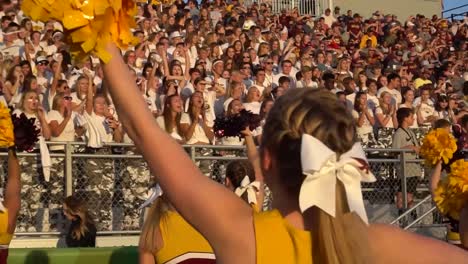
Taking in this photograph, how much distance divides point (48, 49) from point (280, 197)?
11202mm

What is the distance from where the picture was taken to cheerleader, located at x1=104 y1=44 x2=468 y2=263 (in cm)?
212

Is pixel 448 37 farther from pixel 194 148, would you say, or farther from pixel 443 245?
pixel 443 245

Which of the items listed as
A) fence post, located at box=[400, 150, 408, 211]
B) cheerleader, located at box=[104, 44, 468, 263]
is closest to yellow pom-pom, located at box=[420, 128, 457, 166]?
cheerleader, located at box=[104, 44, 468, 263]

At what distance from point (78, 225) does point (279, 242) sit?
21.3 ft

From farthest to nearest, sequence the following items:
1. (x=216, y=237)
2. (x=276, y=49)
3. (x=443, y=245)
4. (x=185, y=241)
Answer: (x=276, y=49) → (x=185, y=241) → (x=443, y=245) → (x=216, y=237)

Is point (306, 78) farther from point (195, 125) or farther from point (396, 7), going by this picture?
point (396, 7)

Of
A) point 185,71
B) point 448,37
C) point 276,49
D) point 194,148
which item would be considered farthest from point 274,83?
point 448,37

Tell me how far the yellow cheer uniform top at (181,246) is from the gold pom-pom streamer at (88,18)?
2.18 meters

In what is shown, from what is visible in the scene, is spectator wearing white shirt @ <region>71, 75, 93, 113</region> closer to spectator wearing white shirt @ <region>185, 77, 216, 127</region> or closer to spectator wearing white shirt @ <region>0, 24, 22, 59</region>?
spectator wearing white shirt @ <region>185, 77, 216, 127</region>

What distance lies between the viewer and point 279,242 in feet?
7.23

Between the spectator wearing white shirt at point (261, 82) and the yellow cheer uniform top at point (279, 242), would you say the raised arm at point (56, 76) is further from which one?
the yellow cheer uniform top at point (279, 242)

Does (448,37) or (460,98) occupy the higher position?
(448,37)

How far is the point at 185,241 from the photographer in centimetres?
419

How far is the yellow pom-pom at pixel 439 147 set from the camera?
6.35 meters
